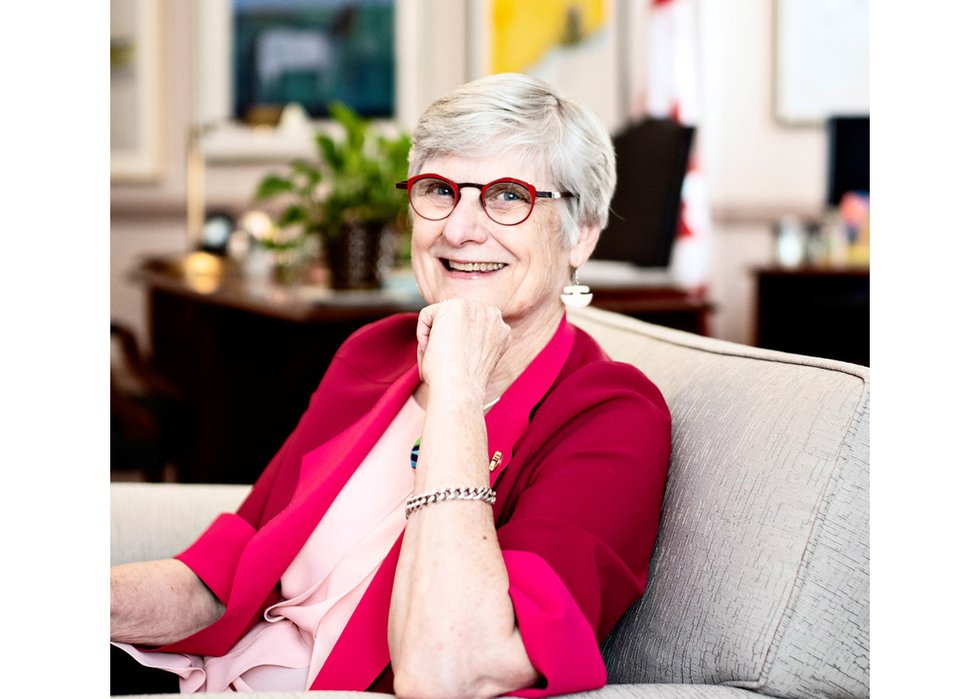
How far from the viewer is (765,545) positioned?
3.37ft

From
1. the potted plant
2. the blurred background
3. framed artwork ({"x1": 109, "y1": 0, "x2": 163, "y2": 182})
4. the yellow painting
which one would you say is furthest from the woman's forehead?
framed artwork ({"x1": 109, "y1": 0, "x2": 163, "y2": 182})

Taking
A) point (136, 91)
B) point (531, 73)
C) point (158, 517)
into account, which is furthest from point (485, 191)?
point (136, 91)

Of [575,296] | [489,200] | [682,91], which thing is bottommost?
[575,296]

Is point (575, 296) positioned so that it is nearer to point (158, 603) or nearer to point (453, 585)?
point (453, 585)

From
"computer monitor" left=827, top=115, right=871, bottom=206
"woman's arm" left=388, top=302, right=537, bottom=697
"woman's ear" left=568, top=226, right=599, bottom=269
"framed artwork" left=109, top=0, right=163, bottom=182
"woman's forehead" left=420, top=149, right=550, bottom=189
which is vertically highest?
"framed artwork" left=109, top=0, right=163, bottom=182

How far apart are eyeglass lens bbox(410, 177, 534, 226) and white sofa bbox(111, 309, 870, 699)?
0.96ft

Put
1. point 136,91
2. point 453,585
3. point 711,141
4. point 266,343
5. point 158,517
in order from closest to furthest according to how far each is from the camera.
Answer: point 453,585 → point 158,517 → point 266,343 → point 711,141 → point 136,91

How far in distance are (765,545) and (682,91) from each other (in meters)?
3.99

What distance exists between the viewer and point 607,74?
5.24m

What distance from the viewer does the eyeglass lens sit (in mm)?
1238

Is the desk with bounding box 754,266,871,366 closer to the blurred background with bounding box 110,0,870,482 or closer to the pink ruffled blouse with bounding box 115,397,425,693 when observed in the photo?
the blurred background with bounding box 110,0,870,482
